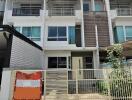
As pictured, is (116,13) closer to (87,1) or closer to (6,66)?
(87,1)

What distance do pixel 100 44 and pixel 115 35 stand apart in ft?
7.10

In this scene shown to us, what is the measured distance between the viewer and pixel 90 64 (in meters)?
21.6

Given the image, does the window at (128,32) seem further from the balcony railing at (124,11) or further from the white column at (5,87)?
the white column at (5,87)

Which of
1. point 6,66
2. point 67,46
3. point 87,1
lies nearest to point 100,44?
point 67,46

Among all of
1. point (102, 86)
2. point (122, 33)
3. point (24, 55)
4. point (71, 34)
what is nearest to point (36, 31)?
point (71, 34)

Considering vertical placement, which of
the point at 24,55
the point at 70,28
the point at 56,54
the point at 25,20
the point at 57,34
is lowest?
the point at 24,55

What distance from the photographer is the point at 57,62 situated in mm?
A: 20828

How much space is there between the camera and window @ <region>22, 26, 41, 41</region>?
2154cm

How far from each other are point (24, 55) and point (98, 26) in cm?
1020

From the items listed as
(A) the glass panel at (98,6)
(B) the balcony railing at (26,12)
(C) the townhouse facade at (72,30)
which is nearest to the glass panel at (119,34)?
(C) the townhouse facade at (72,30)

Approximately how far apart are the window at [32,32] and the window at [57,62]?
269 cm

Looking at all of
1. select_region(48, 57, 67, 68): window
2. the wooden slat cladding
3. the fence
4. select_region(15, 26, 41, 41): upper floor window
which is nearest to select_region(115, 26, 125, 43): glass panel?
the wooden slat cladding

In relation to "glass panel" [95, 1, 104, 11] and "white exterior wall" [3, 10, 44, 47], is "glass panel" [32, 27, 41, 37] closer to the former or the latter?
"white exterior wall" [3, 10, 44, 47]

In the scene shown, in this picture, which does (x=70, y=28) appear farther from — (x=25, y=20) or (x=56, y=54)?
(x=25, y=20)
